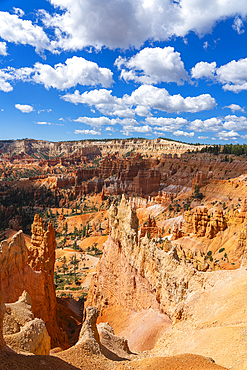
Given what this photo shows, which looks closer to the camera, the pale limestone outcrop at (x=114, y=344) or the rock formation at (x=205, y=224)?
the pale limestone outcrop at (x=114, y=344)

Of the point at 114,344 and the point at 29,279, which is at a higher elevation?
the point at 29,279

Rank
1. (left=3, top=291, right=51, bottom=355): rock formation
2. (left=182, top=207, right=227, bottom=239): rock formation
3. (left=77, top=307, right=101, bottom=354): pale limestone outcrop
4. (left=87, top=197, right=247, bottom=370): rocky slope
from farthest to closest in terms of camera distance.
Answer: (left=182, top=207, right=227, bottom=239): rock formation
(left=87, top=197, right=247, bottom=370): rocky slope
(left=77, top=307, right=101, bottom=354): pale limestone outcrop
(left=3, top=291, right=51, bottom=355): rock formation

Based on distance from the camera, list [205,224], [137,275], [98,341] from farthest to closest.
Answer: [205,224]
[137,275]
[98,341]

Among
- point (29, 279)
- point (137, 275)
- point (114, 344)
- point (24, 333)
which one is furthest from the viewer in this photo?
point (137, 275)

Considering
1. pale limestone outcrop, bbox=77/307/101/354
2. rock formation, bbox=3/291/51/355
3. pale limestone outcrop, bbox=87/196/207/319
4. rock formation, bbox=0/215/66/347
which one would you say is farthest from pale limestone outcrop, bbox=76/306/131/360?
rock formation, bbox=0/215/66/347

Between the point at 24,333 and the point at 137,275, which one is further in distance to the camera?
the point at 137,275

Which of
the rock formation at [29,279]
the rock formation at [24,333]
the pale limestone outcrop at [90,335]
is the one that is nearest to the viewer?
the rock formation at [24,333]

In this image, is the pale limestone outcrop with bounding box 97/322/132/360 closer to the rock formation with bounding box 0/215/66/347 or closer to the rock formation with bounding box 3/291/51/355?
the rock formation with bounding box 3/291/51/355

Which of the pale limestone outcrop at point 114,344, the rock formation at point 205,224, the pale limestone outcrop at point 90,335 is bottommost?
the rock formation at point 205,224

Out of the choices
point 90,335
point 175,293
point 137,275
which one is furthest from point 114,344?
point 137,275

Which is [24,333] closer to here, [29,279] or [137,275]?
[29,279]

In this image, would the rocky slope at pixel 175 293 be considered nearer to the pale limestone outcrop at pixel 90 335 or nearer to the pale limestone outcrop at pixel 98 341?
the pale limestone outcrop at pixel 98 341

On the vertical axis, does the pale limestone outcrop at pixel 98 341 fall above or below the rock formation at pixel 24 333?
below

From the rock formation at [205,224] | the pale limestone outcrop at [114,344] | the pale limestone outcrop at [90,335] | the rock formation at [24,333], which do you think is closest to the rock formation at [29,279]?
the rock formation at [24,333]
